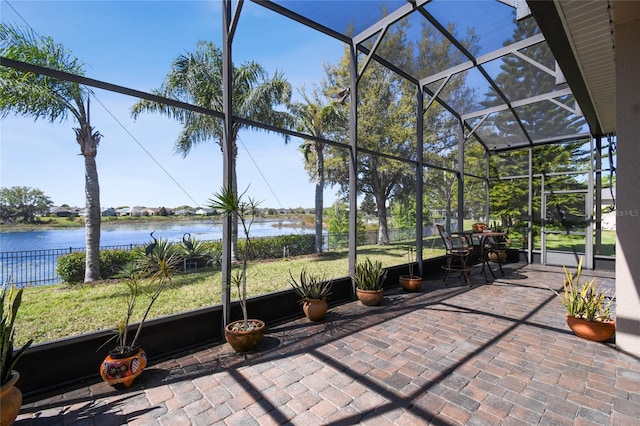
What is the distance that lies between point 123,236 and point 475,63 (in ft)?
33.6

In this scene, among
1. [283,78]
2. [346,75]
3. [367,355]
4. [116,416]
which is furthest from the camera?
[346,75]

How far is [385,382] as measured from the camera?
241 centimetres

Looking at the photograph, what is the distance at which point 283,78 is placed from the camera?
10164 millimetres

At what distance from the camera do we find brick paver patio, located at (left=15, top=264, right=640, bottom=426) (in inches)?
79.6

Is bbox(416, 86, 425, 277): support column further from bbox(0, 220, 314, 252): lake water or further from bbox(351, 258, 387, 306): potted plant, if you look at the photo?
bbox(0, 220, 314, 252): lake water

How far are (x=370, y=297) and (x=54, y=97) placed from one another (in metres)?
8.39

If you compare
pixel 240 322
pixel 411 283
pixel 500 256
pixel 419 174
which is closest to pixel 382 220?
pixel 500 256

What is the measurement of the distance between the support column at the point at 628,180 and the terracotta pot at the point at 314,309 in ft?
10.8

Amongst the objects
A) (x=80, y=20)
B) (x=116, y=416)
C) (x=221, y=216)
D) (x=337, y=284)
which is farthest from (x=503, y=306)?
(x=80, y=20)

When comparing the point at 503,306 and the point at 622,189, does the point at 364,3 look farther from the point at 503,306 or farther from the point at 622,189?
the point at 503,306

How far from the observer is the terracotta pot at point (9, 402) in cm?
175

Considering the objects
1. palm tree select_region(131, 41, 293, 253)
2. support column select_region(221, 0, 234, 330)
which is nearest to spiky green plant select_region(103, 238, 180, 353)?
support column select_region(221, 0, 234, 330)

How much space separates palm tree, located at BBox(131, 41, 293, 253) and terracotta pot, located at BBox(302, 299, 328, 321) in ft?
19.6

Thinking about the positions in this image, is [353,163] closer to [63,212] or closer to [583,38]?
[583,38]
